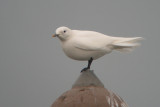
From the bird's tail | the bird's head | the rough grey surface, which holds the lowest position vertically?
the rough grey surface

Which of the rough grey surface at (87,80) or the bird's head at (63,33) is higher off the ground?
the bird's head at (63,33)

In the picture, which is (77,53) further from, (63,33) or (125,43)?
(125,43)

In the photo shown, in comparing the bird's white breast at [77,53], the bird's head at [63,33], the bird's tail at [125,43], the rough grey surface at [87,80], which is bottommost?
the rough grey surface at [87,80]

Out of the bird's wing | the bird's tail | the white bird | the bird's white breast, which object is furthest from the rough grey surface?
the bird's tail

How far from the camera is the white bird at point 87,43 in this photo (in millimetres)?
A: 9328

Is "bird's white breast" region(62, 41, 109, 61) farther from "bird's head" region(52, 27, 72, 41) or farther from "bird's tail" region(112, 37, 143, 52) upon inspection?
"bird's tail" region(112, 37, 143, 52)

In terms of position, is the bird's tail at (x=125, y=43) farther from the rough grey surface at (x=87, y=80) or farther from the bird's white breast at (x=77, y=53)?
the rough grey surface at (x=87, y=80)

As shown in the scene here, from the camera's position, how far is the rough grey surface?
9320mm

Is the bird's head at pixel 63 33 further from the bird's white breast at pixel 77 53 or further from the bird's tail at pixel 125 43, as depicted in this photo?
the bird's tail at pixel 125 43

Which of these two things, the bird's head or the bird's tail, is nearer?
the bird's head

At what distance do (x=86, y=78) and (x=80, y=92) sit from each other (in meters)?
0.65

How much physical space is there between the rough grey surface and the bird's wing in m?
0.70

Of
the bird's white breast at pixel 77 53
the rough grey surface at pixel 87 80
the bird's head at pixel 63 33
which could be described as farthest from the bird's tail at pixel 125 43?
the bird's head at pixel 63 33

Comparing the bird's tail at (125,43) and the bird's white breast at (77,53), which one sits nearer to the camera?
the bird's white breast at (77,53)
